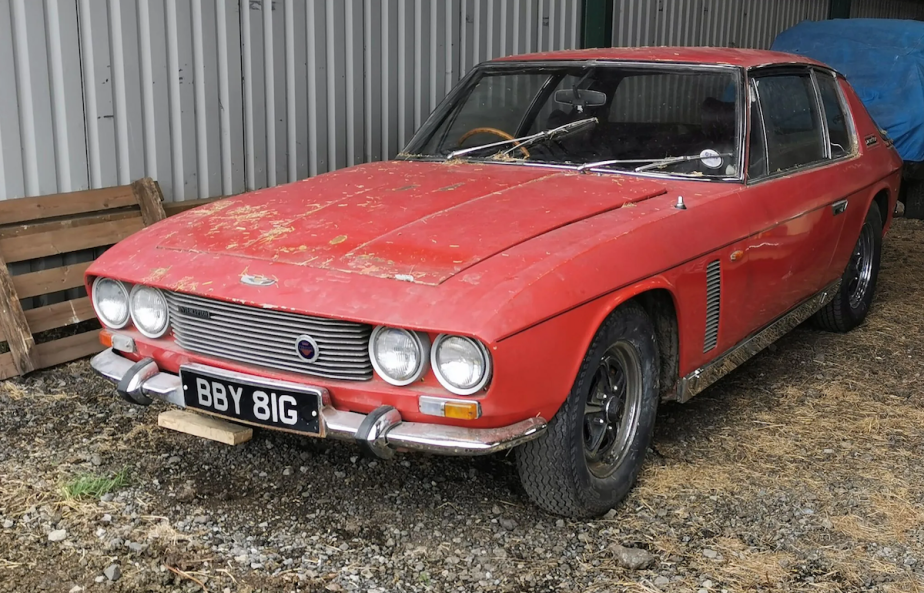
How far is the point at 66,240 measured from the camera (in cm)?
482

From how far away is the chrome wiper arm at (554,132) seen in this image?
12.9 feet

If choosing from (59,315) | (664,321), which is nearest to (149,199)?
(59,315)

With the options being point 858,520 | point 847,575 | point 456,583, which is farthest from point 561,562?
point 858,520

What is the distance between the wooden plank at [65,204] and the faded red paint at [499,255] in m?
1.62

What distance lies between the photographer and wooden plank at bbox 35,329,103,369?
4531 millimetres

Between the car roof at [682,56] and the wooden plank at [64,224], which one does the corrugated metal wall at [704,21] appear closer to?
the car roof at [682,56]

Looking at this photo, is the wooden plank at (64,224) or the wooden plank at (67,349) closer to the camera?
the wooden plank at (67,349)

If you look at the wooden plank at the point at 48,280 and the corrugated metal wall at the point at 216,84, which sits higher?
the corrugated metal wall at the point at 216,84

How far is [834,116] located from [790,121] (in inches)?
28.8

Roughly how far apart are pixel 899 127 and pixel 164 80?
20.1 feet

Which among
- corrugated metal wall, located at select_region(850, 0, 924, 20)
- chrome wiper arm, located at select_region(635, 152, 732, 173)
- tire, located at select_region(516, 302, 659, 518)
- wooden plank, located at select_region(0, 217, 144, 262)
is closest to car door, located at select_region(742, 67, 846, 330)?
chrome wiper arm, located at select_region(635, 152, 732, 173)

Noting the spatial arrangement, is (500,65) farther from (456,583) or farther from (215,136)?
Result: (456,583)

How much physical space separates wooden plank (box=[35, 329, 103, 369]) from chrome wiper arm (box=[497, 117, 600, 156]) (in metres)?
2.34

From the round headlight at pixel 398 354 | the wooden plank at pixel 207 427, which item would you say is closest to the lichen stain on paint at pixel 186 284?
the wooden plank at pixel 207 427
